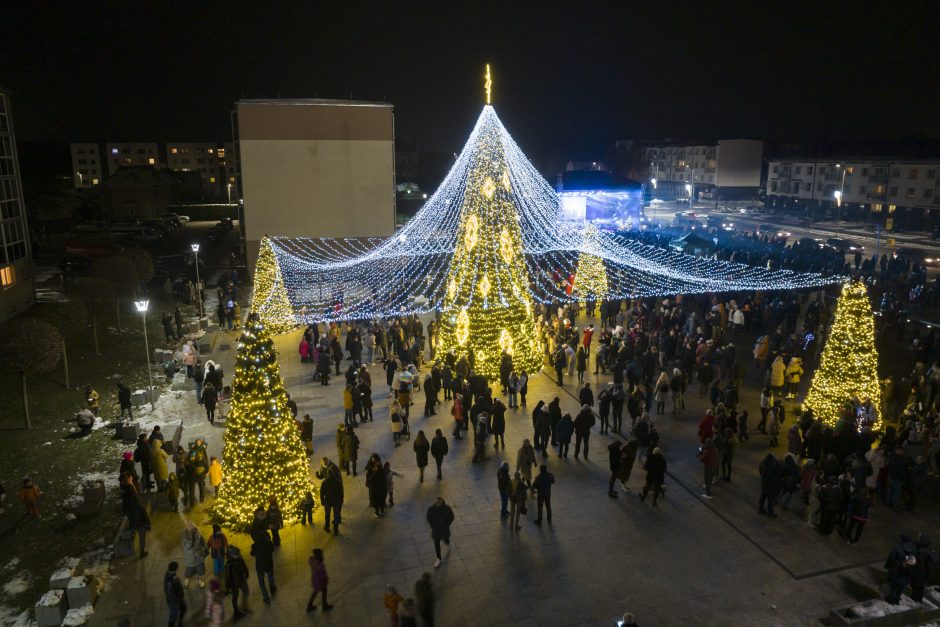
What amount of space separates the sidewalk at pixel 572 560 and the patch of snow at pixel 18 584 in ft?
3.83

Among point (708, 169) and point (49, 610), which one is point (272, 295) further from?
point (708, 169)

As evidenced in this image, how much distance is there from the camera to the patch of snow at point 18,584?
8797 mm

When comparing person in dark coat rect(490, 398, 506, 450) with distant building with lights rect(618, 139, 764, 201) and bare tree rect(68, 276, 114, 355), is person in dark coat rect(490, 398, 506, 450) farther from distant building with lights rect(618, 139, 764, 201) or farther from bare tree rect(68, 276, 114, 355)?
distant building with lights rect(618, 139, 764, 201)

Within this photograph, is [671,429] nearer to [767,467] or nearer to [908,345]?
[767,467]

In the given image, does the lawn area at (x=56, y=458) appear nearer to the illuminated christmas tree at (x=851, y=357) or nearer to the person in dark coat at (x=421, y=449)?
the person in dark coat at (x=421, y=449)

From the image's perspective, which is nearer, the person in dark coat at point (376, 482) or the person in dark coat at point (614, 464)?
the person in dark coat at point (376, 482)

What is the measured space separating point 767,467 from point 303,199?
28578mm

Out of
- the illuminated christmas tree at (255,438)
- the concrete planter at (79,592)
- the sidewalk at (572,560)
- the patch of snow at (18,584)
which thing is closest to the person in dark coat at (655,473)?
the sidewalk at (572,560)

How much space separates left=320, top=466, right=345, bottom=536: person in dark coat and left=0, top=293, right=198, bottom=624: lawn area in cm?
344

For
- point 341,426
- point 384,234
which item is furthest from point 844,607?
point 384,234

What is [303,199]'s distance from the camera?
3381 centimetres

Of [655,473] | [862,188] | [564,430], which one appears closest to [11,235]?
[564,430]

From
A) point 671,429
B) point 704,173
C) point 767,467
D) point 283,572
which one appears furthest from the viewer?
point 704,173

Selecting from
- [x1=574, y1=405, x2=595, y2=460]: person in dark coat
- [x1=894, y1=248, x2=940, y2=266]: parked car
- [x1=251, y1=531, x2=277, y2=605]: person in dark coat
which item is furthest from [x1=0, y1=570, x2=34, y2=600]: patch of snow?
[x1=894, y1=248, x2=940, y2=266]: parked car
